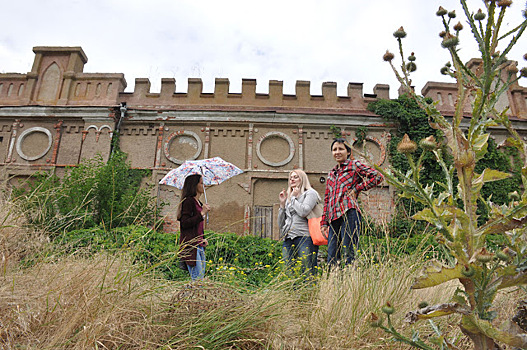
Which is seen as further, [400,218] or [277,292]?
[400,218]

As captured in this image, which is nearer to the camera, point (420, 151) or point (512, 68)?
point (512, 68)

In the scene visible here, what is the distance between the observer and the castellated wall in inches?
486

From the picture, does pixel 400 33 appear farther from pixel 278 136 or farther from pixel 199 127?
pixel 199 127

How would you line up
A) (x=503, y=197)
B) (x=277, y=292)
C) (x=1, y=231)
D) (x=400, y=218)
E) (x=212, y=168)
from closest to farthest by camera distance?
(x=277, y=292) < (x=1, y=231) < (x=212, y=168) < (x=400, y=218) < (x=503, y=197)

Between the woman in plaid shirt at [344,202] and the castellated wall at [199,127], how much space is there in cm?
782

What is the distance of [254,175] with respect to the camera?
1236 cm

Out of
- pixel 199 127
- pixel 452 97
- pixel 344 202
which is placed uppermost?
pixel 452 97

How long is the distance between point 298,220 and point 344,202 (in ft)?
2.38

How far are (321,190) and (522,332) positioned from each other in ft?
36.0

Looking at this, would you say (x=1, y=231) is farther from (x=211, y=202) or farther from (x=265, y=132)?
(x=265, y=132)

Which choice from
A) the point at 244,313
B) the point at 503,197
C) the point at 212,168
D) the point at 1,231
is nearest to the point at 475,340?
the point at 244,313

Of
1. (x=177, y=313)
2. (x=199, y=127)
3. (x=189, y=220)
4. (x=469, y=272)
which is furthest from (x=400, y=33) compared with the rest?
(x=199, y=127)

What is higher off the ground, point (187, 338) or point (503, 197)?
point (503, 197)

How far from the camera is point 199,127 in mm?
12914
